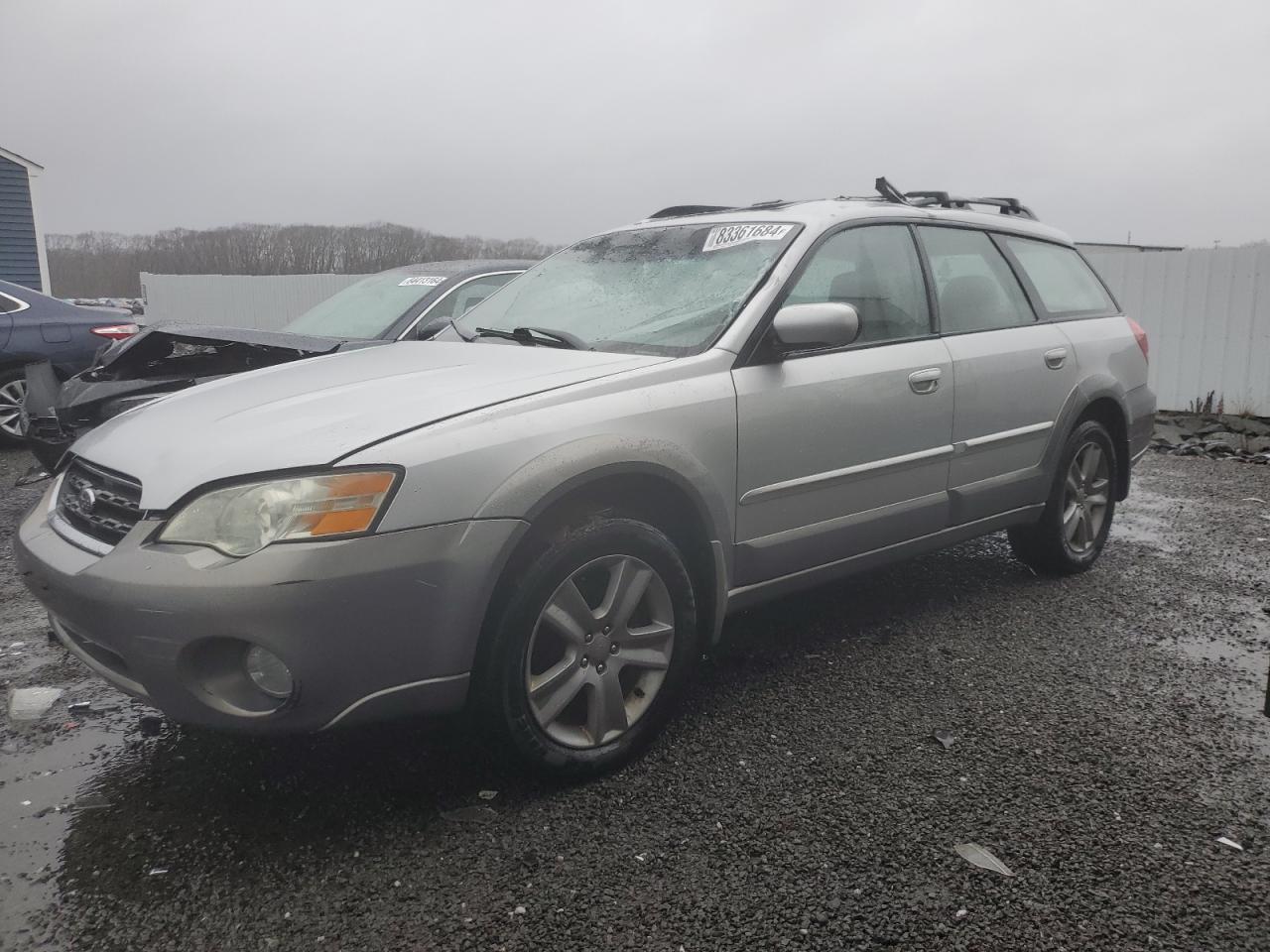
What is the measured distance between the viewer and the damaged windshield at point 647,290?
10.5ft

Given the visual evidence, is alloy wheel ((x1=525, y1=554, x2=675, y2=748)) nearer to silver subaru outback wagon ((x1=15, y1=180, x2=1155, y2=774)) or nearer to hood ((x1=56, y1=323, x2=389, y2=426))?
silver subaru outback wagon ((x1=15, y1=180, x2=1155, y2=774))

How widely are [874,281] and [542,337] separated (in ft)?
4.14

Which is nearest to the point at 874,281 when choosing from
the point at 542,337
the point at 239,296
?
the point at 542,337

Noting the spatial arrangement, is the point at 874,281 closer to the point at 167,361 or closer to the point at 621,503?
the point at 621,503

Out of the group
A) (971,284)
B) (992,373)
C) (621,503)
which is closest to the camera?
(621,503)

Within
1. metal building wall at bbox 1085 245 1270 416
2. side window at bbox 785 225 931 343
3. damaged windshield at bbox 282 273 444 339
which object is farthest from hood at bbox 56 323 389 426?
metal building wall at bbox 1085 245 1270 416

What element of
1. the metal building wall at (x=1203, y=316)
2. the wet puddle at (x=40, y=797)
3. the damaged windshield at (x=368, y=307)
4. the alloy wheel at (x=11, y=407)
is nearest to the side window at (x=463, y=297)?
the damaged windshield at (x=368, y=307)

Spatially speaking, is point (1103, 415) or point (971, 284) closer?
point (971, 284)

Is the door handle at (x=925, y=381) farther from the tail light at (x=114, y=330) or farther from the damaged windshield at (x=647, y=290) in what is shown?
the tail light at (x=114, y=330)

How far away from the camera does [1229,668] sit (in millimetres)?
3656

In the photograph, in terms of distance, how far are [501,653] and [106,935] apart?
1.02m

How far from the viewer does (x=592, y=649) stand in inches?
107

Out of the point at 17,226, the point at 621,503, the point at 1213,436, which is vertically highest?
the point at 17,226

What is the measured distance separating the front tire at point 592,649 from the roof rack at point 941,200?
212 cm
